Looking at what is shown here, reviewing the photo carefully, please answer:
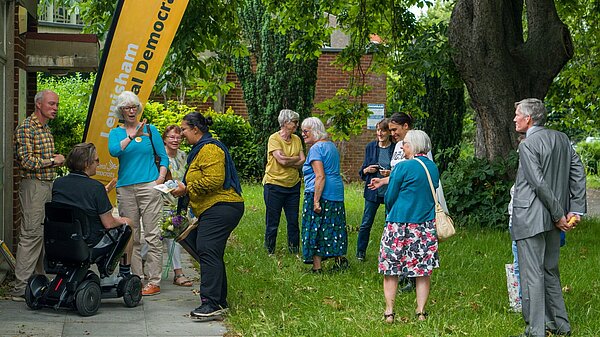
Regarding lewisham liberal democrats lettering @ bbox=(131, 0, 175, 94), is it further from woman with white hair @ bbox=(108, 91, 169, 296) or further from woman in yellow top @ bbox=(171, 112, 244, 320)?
woman in yellow top @ bbox=(171, 112, 244, 320)

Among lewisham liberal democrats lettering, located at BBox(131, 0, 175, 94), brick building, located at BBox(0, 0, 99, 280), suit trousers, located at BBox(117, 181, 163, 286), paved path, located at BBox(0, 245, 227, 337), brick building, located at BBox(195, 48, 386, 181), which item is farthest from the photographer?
brick building, located at BBox(195, 48, 386, 181)

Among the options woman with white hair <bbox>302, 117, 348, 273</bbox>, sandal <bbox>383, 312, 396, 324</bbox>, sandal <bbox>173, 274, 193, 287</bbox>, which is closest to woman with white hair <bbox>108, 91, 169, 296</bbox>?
sandal <bbox>173, 274, 193, 287</bbox>

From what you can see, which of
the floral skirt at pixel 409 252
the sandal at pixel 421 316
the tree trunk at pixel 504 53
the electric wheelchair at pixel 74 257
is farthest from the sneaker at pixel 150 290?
the tree trunk at pixel 504 53

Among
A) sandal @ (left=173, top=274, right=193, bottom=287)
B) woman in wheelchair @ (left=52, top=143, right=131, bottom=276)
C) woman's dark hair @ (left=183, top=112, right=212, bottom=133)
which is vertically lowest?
sandal @ (left=173, top=274, right=193, bottom=287)

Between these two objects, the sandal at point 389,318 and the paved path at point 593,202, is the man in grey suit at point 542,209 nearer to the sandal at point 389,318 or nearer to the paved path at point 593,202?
the sandal at point 389,318

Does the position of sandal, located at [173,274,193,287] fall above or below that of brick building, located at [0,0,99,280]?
below

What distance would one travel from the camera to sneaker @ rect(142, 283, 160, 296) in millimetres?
9812

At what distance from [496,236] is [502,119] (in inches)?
88.3

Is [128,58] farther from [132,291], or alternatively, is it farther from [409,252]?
[409,252]

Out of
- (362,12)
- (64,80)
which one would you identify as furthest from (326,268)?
(64,80)

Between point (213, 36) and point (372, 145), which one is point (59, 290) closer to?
point (372, 145)

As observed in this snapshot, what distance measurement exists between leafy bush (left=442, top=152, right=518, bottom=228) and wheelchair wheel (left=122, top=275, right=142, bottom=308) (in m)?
8.26

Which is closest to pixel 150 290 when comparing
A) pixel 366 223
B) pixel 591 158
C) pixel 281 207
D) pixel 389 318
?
pixel 389 318

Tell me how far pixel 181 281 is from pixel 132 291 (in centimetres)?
156
